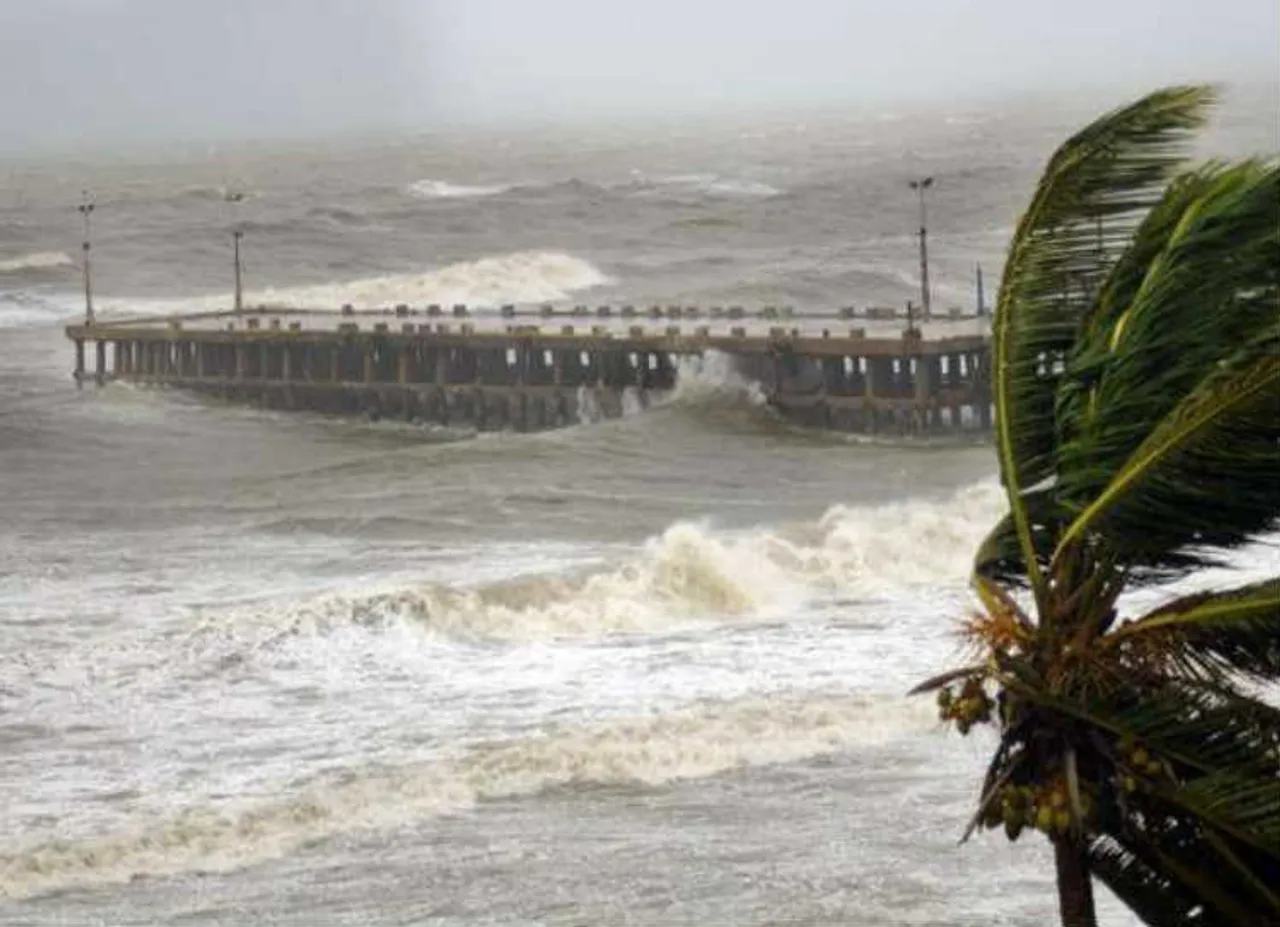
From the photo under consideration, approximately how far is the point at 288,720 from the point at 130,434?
34.8 m

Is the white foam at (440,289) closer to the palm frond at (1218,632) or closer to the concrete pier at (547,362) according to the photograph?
the concrete pier at (547,362)

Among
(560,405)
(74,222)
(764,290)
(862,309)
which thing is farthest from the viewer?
(74,222)

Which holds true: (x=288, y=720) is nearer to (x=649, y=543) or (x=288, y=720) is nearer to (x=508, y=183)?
(x=649, y=543)

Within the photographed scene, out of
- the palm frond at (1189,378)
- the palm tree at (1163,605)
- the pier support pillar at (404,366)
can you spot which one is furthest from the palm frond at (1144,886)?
the pier support pillar at (404,366)

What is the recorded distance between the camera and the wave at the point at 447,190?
145 metres

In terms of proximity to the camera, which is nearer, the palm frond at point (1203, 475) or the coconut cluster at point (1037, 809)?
the palm frond at point (1203, 475)

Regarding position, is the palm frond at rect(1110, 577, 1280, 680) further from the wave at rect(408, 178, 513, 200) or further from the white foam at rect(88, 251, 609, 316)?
the wave at rect(408, 178, 513, 200)

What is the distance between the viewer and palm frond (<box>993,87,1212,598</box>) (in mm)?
10477

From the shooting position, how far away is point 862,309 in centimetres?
7806

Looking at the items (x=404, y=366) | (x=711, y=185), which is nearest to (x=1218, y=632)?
(x=404, y=366)

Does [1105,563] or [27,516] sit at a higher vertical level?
[1105,563]

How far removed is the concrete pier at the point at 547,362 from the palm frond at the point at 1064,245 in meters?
41.4

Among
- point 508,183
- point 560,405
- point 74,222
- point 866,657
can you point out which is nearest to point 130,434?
point 560,405

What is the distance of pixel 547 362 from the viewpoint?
198 feet
